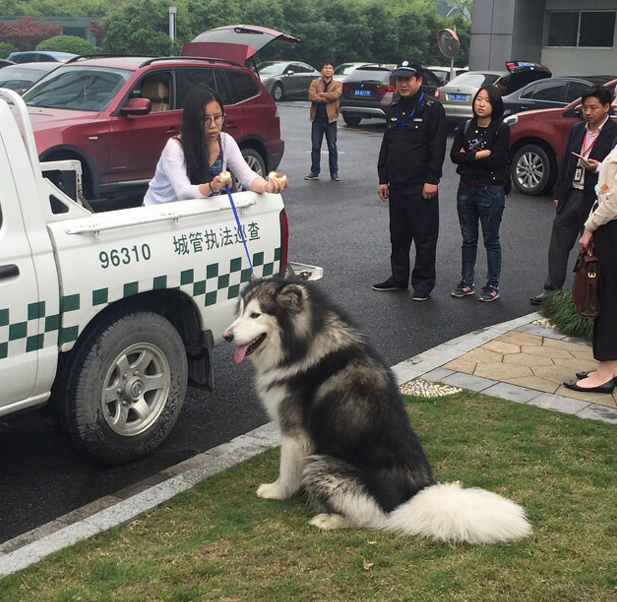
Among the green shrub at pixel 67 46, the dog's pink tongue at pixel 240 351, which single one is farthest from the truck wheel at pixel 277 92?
the dog's pink tongue at pixel 240 351

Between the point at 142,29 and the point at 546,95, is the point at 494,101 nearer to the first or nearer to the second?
the point at 546,95

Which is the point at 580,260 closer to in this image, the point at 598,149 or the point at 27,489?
the point at 598,149

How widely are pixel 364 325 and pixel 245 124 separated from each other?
630 centimetres

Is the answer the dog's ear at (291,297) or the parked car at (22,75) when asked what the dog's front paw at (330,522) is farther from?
the parked car at (22,75)

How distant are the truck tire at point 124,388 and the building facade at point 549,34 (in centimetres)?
3001

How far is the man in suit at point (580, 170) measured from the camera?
7.32 m

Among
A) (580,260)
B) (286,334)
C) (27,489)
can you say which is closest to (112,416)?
(27,489)

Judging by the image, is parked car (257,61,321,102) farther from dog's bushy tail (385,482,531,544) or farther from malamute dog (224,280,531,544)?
dog's bushy tail (385,482,531,544)

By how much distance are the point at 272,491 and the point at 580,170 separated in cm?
456

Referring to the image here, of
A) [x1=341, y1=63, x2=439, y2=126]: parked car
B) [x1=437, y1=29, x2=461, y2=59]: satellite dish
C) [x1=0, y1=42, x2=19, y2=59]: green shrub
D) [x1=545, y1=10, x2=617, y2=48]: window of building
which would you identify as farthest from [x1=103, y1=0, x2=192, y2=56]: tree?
[x1=437, y1=29, x2=461, y2=59]: satellite dish

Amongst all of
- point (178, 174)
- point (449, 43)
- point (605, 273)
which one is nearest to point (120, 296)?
point (178, 174)

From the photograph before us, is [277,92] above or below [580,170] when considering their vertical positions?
below

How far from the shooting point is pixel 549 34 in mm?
34219

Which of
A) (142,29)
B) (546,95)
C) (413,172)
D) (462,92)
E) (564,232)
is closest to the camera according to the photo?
(564,232)
